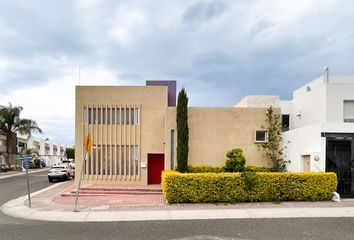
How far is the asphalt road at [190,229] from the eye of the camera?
917 cm

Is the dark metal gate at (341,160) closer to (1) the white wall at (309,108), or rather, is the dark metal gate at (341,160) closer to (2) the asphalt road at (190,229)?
(1) the white wall at (309,108)

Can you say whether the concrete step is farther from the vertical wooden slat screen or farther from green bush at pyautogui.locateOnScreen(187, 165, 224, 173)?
the vertical wooden slat screen

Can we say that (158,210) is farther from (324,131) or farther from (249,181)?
(324,131)

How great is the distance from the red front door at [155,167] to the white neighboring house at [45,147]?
52.8 m

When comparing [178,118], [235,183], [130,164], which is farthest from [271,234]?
[130,164]

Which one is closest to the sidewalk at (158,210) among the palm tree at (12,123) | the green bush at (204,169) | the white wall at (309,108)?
the green bush at (204,169)

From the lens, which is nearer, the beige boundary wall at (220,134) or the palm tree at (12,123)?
the beige boundary wall at (220,134)

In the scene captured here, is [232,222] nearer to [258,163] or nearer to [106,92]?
[258,163]

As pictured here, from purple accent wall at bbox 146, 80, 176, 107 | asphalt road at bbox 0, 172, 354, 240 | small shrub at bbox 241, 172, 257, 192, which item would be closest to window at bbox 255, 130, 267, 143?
small shrub at bbox 241, 172, 257, 192

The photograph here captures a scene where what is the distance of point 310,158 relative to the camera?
16438 mm

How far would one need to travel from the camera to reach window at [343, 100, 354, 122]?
1770 centimetres

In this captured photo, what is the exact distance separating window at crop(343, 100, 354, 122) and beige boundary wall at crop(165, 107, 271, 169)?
440 centimetres

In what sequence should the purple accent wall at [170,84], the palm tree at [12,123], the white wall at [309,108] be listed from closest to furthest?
the white wall at [309,108]
the purple accent wall at [170,84]
the palm tree at [12,123]

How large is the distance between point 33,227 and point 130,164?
11.3m
